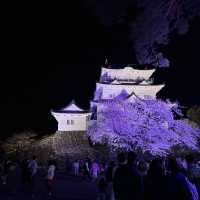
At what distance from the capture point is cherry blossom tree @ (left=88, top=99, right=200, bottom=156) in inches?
1003

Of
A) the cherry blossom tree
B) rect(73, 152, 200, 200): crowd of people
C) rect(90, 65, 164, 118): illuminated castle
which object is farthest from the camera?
rect(90, 65, 164, 118): illuminated castle

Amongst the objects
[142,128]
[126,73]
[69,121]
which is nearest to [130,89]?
[126,73]

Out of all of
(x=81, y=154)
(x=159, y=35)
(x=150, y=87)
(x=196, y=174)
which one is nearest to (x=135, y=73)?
(x=150, y=87)

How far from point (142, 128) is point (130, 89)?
16.0ft

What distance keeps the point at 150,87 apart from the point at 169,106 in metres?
3.02

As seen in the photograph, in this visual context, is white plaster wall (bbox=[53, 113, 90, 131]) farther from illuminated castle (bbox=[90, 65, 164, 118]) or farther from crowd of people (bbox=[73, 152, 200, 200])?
crowd of people (bbox=[73, 152, 200, 200])

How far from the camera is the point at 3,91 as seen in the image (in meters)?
34.3

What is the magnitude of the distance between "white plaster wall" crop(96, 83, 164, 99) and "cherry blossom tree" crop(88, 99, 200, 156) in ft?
7.00

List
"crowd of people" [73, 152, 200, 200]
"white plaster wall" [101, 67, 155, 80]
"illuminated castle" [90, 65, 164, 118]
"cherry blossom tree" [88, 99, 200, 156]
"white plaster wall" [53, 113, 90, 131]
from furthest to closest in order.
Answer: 1. "white plaster wall" [101, 67, 155, 80]
2. "illuminated castle" [90, 65, 164, 118]
3. "white plaster wall" [53, 113, 90, 131]
4. "cherry blossom tree" [88, 99, 200, 156]
5. "crowd of people" [73, 152, 200, 200]

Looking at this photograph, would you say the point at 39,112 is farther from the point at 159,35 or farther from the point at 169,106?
the point at 159,35

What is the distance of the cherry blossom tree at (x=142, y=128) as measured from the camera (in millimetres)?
25484

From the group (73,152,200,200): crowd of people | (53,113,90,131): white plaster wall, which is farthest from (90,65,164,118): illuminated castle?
(73,152,200,200): crowd of people

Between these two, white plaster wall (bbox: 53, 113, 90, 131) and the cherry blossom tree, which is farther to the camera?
white plaster wall (bbox: 53, 113, 90, 131)

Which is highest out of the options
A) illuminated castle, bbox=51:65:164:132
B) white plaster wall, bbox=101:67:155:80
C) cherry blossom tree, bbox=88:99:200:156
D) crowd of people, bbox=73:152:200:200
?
white plaster wall, bbox=101:67:155:80
